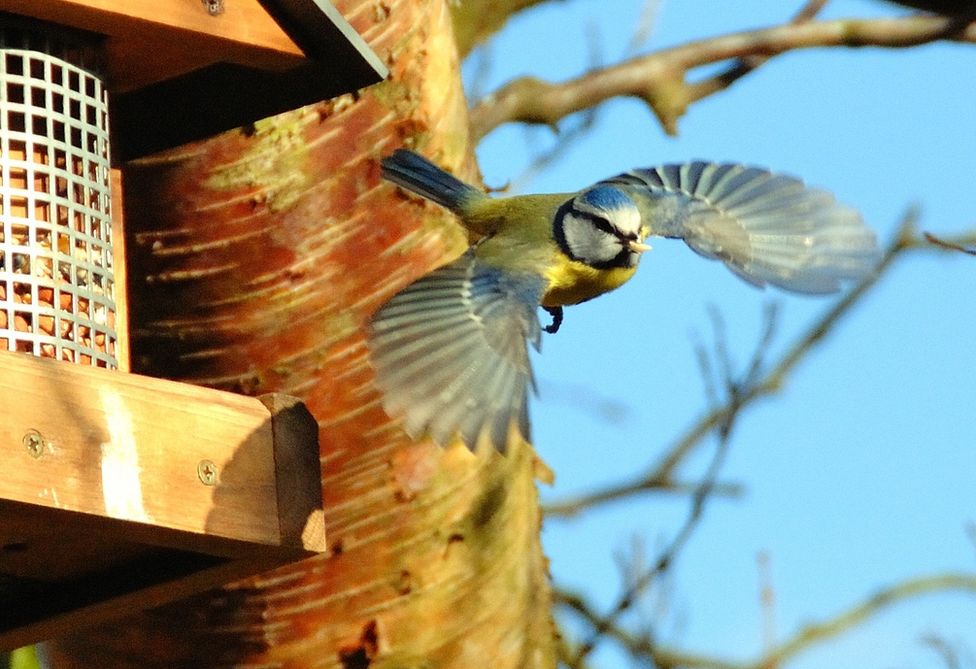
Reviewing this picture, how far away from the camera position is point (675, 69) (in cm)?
418

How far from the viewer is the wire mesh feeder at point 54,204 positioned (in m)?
2.34

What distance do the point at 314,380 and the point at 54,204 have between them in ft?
1.86

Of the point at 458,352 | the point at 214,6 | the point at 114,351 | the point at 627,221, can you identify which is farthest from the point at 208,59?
the point at 627,221

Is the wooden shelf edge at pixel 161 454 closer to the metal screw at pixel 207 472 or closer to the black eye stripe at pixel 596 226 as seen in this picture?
the metal screw at pixel 207 472

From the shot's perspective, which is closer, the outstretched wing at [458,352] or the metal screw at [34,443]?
the metal screw at [34,443]

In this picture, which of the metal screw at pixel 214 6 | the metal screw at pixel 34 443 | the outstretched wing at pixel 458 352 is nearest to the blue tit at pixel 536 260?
the outstretched wing at pixel 458 352

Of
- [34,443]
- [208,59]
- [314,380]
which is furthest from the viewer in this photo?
[314,380]

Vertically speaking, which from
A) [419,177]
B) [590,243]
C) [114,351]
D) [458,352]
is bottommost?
[114,351]

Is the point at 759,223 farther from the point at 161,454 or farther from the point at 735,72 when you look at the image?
the point at 161,454

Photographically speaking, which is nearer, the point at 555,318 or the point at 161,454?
the point at 161,454

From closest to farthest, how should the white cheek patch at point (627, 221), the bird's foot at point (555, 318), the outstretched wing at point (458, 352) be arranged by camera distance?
1. the outstretched wing at point (458, 352)
2. the white cheek patch at point (627, 221)
3. the bird's foot at point (555, 318)

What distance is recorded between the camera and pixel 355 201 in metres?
2.82

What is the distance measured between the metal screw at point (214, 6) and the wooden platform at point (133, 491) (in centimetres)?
A: 66

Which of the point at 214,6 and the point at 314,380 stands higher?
the point at 214,6
